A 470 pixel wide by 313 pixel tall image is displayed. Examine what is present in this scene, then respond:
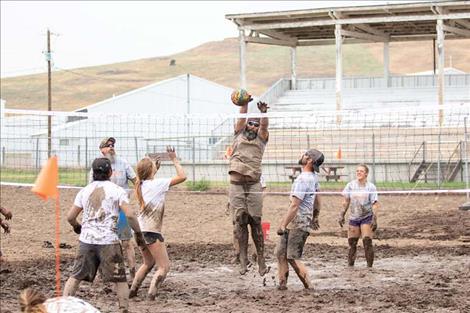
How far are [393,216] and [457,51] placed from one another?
380 feet

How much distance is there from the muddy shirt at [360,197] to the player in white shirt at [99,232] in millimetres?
4273

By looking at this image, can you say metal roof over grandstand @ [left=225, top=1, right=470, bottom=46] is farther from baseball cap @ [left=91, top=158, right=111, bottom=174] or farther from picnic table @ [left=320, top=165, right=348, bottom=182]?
baseball cap @ [left=91, top=158, right=111, bottom=174]

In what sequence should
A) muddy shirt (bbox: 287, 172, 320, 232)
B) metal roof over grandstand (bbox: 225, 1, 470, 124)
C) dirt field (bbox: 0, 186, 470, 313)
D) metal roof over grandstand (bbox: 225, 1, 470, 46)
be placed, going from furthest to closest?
1. metal roof over grandstand (bbox: 225, 1, 470, 46)
2. metal roof over grandstand (bbox: 225, 1, 470, 124)
3. muddy shirt (bbox: 287, 172, 320, 232)
4. dirt field (bbox: 0, 186, 470, 313)

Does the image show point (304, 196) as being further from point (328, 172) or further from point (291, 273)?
point (328, 172)

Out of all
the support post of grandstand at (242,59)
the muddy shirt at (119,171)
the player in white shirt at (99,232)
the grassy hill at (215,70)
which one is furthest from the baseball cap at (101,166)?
the grassy hill at (215,70)

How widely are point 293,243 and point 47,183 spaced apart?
136 inches

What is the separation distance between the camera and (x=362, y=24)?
135 feet

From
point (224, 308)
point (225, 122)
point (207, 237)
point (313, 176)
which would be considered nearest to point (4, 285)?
point (224, 308)

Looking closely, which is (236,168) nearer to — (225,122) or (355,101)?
(225,122)

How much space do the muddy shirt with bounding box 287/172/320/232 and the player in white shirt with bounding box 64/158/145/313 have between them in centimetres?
234

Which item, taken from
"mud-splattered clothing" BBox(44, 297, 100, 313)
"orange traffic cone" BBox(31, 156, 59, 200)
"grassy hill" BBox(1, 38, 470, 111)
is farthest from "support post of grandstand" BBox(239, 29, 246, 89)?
"grassy hill" BBox(1, 38, 470, 111)

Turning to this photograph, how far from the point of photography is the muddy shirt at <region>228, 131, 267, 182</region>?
12016 mm

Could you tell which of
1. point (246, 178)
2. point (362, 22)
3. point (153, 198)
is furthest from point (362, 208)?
point (362, 22)

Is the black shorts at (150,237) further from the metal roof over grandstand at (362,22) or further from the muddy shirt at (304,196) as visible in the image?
the metal roof over grandstand at (362,22)
